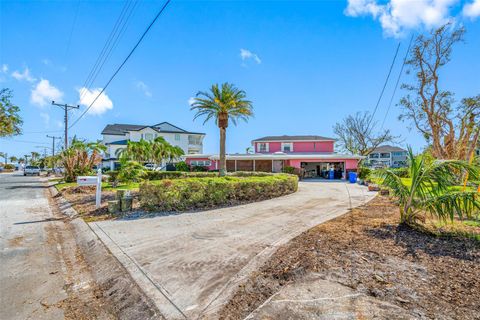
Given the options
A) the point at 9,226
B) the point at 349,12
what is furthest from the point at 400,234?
the point at 9,226

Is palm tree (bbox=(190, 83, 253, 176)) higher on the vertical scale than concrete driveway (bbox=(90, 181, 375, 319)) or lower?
higher

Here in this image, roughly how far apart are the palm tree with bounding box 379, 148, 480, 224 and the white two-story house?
4449cm

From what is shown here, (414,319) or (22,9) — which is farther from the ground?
(22,9)

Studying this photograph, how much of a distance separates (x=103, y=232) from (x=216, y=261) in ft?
12.8

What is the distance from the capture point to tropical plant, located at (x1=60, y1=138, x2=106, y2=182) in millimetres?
22812

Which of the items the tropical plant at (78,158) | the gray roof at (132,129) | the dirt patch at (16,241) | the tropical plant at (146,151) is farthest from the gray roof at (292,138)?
the dirt patch at (16,241)

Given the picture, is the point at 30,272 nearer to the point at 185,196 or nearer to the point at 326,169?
the point at 185,196

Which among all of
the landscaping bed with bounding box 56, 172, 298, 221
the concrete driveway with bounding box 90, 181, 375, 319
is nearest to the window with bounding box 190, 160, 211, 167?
the landscaping bed with bounding box 56, 172, 298, 221

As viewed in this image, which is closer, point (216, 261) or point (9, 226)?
point (216, 261)

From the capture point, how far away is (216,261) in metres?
4.44

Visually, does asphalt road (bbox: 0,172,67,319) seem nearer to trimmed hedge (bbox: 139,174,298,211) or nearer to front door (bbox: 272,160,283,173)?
trimmed hedge (bbox: 139,174,298,211)

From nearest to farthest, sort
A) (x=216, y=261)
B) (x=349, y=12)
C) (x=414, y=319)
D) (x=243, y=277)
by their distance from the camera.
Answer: (x=414, y=319) < (x=243, y=277) < (x=216, y=261) < (x=349, y=12)

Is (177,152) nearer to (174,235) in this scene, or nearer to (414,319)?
(174,235)

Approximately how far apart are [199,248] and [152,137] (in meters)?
44.0
